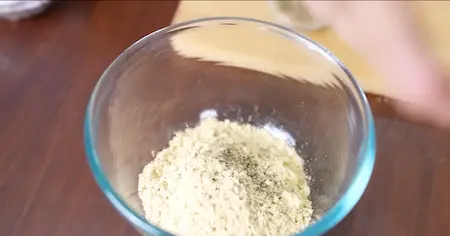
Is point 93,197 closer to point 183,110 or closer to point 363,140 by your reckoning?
point 183,110

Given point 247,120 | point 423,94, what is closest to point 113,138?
point 247,120

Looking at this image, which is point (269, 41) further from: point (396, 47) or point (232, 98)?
point (396, 47)

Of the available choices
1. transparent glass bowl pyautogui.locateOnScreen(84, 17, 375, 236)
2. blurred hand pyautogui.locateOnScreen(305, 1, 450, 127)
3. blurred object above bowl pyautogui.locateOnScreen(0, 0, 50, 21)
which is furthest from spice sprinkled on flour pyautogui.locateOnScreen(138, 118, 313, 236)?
blurred object above bowl pyautogui.locateOnScreen(0, 0, 50, 21)

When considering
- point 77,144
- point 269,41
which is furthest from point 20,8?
point 269,41

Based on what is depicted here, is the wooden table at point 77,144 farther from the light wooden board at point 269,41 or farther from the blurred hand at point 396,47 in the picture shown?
the blurred hand at point 396,47

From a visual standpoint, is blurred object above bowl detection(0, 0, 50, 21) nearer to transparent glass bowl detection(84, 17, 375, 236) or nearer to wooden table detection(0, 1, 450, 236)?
wooden table detection(0, 1, 450, 236)

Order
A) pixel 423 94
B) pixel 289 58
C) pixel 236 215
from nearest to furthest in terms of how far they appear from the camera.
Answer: pixel 423 94, pixel 236 215, pixel 289 58
